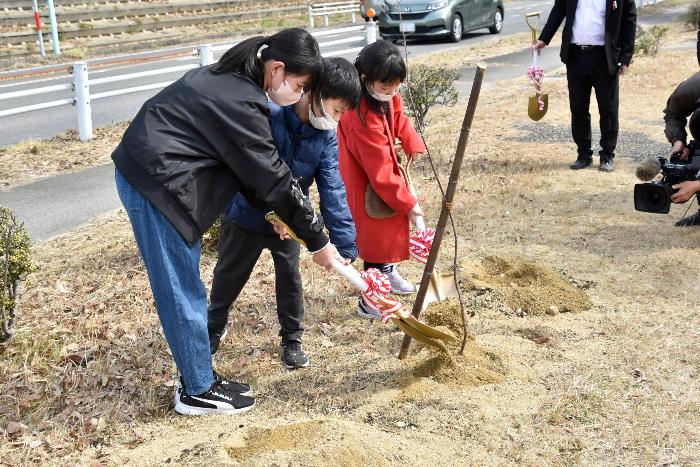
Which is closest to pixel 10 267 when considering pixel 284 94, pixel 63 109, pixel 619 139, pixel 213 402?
pixel 213 402

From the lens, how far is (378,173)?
423 cm

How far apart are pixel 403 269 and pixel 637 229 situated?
1.82 m

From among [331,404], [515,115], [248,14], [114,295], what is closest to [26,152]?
[114,295]

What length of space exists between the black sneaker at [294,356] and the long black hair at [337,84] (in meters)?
1.33

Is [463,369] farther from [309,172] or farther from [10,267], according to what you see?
[10,267]

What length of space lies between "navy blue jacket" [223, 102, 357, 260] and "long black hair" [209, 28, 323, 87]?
41 centimetres

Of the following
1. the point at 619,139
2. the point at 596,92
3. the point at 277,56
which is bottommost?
the point at 619,139

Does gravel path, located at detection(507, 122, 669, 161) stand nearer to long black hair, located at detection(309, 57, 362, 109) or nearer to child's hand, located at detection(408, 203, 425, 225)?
child's hand, located at detection(408, 203, 425, 225)

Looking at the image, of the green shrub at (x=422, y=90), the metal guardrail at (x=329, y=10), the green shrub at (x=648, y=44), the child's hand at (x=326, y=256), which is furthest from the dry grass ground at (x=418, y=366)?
the metal guardrail at (x=329, y=10)

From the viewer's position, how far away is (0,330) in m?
4.13

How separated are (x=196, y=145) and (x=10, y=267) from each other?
1.63 metres

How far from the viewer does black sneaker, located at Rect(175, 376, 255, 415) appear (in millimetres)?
3553

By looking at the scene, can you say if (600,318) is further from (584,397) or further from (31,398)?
(31,398)

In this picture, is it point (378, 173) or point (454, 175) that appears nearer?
point (454, 175)
